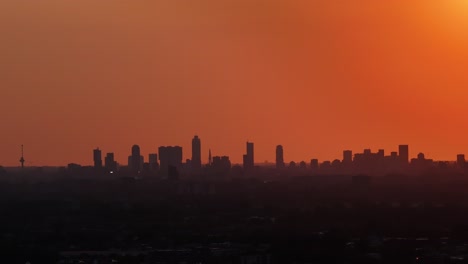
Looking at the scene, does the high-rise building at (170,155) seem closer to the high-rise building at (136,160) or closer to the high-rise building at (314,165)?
the high-rise building at (136,160)

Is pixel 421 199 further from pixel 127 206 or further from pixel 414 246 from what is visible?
pixel 414 246

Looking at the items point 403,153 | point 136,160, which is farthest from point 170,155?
point 403,153

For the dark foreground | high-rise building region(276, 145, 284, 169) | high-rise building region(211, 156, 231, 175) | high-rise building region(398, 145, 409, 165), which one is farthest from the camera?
high-rise building region(276, 145, 284, 169)

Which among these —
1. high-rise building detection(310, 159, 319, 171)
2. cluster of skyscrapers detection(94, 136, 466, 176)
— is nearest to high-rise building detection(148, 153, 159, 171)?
cluster of skyscrapers detection(94, 136, 466, 176)

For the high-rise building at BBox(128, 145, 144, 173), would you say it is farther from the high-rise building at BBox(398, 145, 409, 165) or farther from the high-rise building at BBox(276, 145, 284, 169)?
the high-rise building at BBox(398, 145, 409, 165)

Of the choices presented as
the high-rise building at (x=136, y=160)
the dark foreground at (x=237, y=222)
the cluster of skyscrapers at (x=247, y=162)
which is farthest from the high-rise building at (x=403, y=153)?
the dark foreground at (x=237, y=222)
